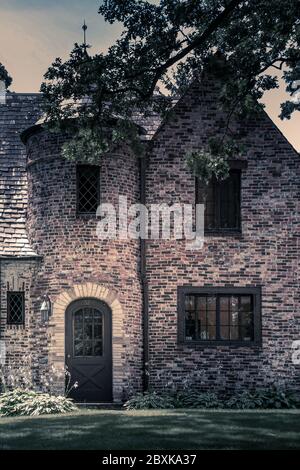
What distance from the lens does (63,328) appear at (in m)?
21.6

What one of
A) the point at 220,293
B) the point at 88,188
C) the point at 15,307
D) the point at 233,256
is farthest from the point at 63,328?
the point at 233,256

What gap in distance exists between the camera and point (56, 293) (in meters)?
21.8

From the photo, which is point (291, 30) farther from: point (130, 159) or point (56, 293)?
point (56, 293)

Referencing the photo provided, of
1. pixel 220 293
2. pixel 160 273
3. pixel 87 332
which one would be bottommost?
pixel 87 332

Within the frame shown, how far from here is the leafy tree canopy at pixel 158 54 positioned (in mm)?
17766

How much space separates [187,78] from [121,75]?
2.58m

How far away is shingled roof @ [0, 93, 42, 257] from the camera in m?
22.6

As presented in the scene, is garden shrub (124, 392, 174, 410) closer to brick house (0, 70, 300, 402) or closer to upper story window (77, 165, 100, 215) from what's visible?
brick house (0, 70, 300, 402)

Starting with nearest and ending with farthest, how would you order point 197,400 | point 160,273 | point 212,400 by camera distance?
point 197,400 → point 212,400 → point 160,273

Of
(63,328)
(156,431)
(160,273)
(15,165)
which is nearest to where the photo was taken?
(156,431)

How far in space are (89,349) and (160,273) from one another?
268cm

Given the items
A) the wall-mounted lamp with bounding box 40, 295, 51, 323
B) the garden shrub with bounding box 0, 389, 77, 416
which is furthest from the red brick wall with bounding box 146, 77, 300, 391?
the garden shrub with bounding box 0, 389, 77, 416

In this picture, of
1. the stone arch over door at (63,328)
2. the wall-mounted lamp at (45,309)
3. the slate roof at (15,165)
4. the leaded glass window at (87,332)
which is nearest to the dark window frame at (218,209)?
the slate roof at (15,165)

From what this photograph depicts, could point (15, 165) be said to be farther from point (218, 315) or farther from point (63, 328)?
point (218, 315)
